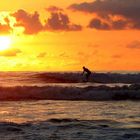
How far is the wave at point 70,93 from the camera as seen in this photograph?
31.8 m

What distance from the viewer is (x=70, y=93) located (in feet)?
111

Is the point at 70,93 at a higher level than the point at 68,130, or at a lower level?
higher

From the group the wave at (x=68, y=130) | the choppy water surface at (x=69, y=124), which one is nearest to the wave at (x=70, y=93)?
the choppy water surface at (x=69, y=124)

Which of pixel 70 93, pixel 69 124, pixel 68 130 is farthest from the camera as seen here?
pixel 70 93

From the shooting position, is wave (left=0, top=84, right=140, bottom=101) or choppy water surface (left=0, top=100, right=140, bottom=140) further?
wave (left=0, top=84, right=140, bottom=101)

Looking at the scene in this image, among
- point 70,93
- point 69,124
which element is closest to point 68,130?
point 69,124

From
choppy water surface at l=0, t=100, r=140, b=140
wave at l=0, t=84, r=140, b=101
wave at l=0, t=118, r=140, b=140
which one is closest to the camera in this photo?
wave at l=0, t=118, r=140, b=140

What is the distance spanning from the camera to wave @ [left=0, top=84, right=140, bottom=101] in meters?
31.8

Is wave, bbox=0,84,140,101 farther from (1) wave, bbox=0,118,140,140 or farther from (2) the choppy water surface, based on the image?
(1) wave, bbox=0,118,140,140

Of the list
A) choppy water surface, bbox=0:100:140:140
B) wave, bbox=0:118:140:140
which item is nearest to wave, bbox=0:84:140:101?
choppy water surface, bbox=0:100:140:140

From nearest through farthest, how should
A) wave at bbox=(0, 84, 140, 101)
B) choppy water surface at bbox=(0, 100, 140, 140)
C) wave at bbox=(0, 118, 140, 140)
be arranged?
wave at bbox=(0, 118, 140, 140)
choppy water surface at bbox=(0, 100, 140, 140)
wave at bbox=(0, 84, 140, 101)

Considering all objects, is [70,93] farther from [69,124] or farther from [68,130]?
[68,130]

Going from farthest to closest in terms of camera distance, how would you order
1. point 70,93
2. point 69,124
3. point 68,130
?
point 70,93
point 69,124
point 68,130

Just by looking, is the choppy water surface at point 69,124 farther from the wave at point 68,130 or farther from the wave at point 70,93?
the wave at point 70,93
